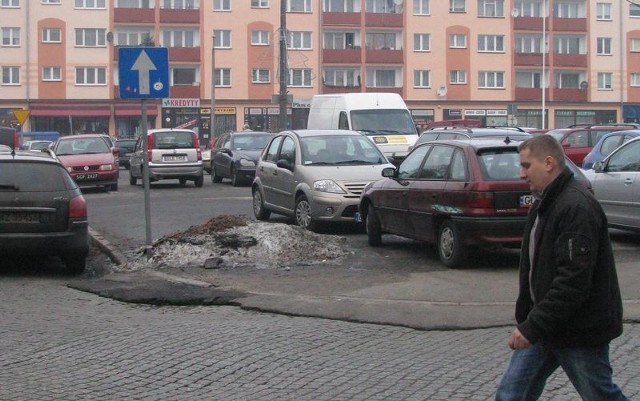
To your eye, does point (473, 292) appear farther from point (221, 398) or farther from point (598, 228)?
point (598, 228)

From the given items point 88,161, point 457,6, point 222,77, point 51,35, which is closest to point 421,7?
point 457,6

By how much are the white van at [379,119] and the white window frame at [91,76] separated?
42.8m

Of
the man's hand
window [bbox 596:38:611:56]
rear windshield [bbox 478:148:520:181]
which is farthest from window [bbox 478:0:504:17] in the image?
the man's hand

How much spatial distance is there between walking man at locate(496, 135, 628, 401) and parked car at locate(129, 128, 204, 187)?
25758 mm

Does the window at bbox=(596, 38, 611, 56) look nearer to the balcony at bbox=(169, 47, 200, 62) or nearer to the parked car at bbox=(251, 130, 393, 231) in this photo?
the balcony at bbox=(169, 47, 200, 62)

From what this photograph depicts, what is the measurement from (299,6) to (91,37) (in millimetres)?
14791

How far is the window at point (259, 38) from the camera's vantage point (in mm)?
69812

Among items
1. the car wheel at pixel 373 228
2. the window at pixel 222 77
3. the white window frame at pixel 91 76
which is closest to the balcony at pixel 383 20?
the window at pixel 222 77

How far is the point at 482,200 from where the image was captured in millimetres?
11586

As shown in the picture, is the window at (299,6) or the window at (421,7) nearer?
the window at (299,6)

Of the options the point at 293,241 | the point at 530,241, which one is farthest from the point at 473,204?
the point at 530,241

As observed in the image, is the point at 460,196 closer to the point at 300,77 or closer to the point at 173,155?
the point at 173,155

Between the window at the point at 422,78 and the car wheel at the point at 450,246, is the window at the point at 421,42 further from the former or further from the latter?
the car wheel at the point at 450,246

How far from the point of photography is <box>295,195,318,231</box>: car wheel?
1606cm
